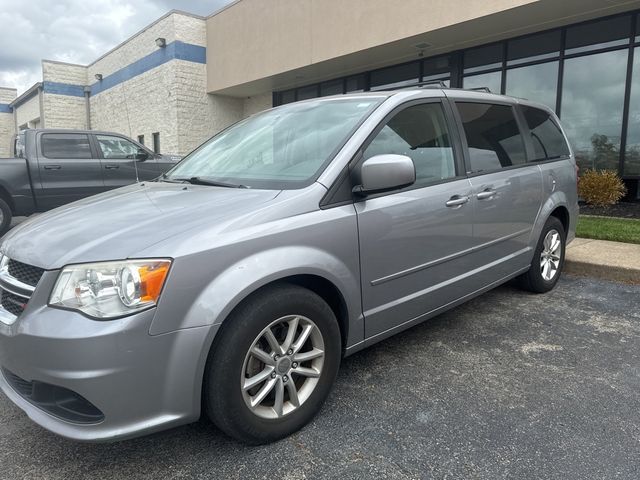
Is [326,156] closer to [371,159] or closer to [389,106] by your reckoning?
[371,159]

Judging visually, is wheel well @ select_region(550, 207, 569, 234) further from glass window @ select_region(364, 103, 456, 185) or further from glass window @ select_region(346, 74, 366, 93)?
glass window @ select_region(346, 74, 366, 93)

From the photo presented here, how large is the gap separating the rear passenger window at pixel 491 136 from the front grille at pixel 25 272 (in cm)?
276

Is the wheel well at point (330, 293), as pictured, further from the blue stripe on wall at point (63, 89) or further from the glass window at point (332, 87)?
the blue stripe on wall at point (63, 89)

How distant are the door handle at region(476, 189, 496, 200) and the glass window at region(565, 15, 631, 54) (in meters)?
8.12

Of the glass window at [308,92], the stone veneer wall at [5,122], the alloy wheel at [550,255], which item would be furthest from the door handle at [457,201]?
the stone veneer wall at [5,122]

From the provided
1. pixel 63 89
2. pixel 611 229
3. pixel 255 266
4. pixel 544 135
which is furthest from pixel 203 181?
pixel 63 89


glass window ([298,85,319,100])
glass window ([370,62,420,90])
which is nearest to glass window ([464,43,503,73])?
glass window ([370,62,420,90])

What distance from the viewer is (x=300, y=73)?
14477mm

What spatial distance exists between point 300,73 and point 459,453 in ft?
44.8

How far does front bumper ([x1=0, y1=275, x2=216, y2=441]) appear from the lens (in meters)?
1.84

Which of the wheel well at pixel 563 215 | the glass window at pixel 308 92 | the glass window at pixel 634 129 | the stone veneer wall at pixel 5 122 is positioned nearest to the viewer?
the wheel well at pixel 563 215

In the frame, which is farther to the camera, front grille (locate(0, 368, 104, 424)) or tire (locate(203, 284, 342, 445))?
tire (locate(203, 284, 342, 445))

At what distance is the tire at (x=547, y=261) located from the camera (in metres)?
4.45

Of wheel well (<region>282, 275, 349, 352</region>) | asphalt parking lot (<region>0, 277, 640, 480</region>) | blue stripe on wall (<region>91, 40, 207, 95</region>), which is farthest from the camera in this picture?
blue stripe on wall (<region>91, 40, 207, 95</region>)
